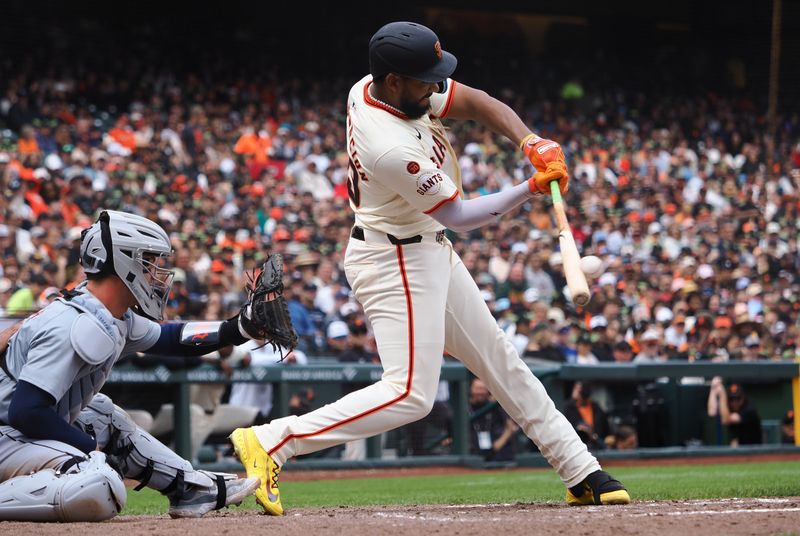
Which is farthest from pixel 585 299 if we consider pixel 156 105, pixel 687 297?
pixel 156 105

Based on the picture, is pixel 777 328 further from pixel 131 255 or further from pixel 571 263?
pixel 131 255

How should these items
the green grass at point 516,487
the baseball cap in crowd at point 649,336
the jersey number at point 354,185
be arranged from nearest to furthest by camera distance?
the jersey number at point 354,185
the green grass at point 516,487
the baseball cap in crowd at point 649,336

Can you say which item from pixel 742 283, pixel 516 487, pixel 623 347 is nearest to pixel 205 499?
pixel 516 487

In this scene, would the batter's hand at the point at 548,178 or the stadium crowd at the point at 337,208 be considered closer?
the batter's hand at the point at 548,178

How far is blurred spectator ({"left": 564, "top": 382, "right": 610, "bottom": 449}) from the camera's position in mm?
8922

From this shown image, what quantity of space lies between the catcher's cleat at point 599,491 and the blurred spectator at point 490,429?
4.31 meters

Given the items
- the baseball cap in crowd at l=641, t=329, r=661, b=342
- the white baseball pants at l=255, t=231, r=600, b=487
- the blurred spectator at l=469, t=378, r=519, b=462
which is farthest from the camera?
the baseball cap in crowd at l=641, t=329, r=661, b=342

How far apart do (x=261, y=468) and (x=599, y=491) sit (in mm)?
1238

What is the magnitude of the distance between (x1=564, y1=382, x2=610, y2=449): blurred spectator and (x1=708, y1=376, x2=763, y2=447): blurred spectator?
108 centimetres

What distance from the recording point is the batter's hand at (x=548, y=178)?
4012 mm

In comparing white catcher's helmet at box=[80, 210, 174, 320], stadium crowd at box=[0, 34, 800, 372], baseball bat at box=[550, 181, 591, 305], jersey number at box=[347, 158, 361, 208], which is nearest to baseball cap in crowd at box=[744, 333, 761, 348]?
stadium crowd at box=[0, 34, 800, 372]

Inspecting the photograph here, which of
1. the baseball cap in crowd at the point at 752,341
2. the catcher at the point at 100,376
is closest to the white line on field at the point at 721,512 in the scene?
the catcher at the point at 100,376

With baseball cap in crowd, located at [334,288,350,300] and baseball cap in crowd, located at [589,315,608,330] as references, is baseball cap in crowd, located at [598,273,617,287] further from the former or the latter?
baseball cap in crowd, located at [334,288,350,300]

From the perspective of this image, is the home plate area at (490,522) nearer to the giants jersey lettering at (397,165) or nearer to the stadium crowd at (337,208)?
the giants jersey lettering at (397,165)
